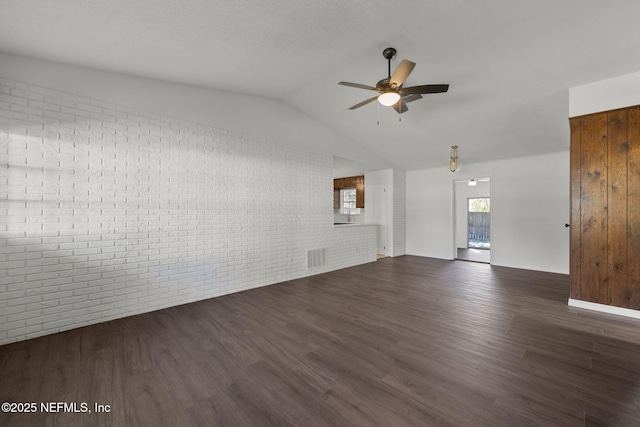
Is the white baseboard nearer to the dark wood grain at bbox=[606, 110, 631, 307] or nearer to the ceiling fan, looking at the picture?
the dark wood grain at bbox=[606, 110, 631, 307]

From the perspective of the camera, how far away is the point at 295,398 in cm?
182

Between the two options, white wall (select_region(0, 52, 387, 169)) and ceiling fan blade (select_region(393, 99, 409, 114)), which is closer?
white wall (select_region(0, 52, 387, 169))

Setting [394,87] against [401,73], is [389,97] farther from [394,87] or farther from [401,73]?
[401,73]

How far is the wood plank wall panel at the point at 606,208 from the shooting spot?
320 cm

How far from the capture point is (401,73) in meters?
2.73

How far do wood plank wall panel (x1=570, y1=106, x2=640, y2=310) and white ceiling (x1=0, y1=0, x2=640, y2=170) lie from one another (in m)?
0.72

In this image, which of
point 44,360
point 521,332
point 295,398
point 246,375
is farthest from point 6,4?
point 521,332

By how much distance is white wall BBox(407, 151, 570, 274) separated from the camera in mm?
5590

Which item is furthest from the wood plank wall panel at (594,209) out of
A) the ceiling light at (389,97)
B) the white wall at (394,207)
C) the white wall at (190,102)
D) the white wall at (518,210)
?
the white wall at (394,207)

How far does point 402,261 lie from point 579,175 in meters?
4.16

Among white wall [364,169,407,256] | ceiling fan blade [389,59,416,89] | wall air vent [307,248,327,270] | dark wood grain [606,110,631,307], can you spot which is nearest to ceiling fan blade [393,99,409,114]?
ceiling fan blade [389,59,416,89]

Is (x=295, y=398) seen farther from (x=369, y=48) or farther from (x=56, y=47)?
(x=56, y=47)

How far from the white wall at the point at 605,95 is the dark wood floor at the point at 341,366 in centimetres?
276

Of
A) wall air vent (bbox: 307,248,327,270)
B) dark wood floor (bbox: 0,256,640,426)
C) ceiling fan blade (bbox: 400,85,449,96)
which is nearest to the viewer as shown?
dark wood floor (bbox: 0,256,640,426)
